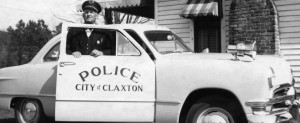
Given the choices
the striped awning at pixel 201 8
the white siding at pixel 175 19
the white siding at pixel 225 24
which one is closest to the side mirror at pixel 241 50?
the striped awning at pixel 201 8

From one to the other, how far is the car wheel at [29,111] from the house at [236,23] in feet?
20.9

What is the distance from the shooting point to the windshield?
18.9 feet

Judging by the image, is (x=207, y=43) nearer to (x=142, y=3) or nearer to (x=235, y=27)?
(x=235, y=27)

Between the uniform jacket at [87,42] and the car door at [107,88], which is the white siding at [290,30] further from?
the car door at [107,88]

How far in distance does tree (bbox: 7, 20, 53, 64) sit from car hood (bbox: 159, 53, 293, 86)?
63435 mm

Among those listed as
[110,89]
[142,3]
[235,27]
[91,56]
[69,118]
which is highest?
[142,3]

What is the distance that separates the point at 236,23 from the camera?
11453 mm

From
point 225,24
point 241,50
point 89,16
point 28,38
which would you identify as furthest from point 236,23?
point 28,38

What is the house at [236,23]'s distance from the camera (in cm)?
1091

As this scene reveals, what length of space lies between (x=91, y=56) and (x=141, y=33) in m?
0.78

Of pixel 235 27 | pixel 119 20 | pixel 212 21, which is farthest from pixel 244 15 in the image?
pixel 119 20

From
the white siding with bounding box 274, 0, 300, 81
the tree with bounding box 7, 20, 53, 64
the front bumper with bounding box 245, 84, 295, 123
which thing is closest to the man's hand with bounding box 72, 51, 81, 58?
the front bumper with bounding box 245, 84, 295, 123

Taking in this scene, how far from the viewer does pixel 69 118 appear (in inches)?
216

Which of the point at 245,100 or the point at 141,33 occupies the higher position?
the point at 141,33
